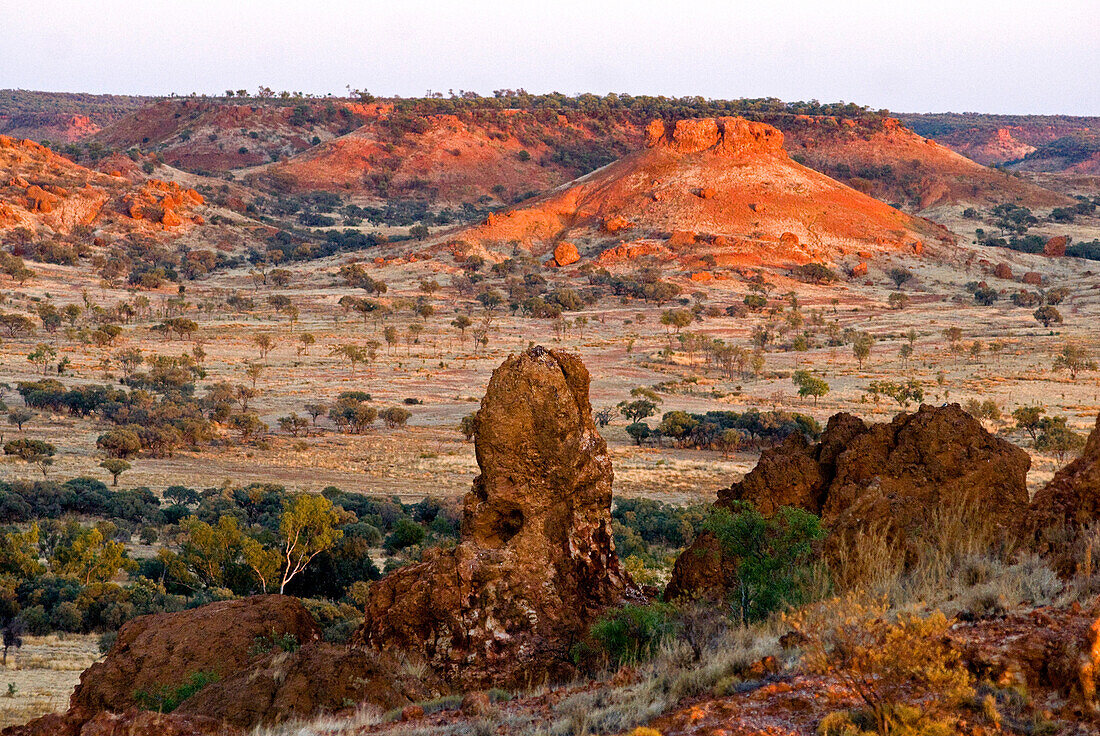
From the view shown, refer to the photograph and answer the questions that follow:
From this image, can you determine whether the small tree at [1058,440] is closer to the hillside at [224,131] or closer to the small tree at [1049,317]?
the small tree at [1049,317]

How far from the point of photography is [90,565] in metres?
18.6

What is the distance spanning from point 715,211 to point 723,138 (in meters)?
16.2

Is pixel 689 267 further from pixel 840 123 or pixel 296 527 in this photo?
pixel 840 123

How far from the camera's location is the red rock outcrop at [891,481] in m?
9.98

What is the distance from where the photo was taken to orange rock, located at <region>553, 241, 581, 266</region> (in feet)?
321

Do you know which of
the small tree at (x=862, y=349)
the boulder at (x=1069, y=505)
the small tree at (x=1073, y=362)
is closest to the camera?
the boulder at (x=1069, y=505)

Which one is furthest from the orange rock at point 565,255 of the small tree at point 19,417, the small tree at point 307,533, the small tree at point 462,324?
the small tree at point 307,533

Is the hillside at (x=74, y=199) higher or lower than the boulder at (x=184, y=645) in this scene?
higher

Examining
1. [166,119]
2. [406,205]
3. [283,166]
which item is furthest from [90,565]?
[166,119]

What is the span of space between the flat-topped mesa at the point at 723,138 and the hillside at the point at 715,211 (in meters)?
0.13

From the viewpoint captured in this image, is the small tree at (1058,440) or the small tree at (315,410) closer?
the small tree at (1058,440)

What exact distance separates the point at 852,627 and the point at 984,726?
1428 millimetres

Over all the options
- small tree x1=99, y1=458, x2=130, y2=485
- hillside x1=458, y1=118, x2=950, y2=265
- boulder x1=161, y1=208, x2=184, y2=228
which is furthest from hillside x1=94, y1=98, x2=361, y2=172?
small tree x1=99, y1=458, x2=130, y2=485

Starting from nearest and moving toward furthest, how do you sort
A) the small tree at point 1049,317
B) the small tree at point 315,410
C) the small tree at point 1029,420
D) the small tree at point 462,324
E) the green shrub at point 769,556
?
1. the green shrub at point 769,556
2. the small tree at point 1029,420
3. the small tree at point 315,410
4. the small tree at point 462,324
5. the small tree at point 1049,317
